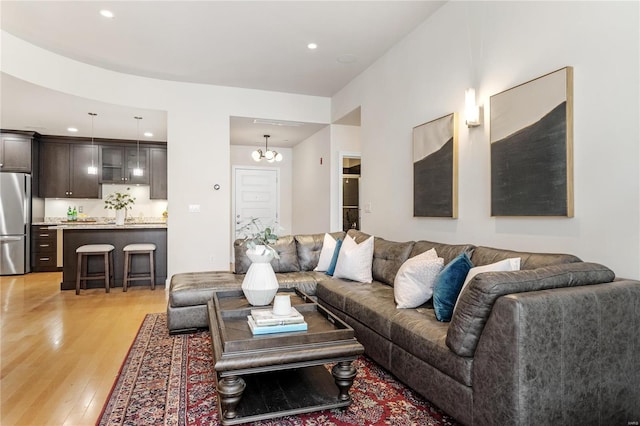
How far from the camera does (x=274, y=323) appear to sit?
204cm

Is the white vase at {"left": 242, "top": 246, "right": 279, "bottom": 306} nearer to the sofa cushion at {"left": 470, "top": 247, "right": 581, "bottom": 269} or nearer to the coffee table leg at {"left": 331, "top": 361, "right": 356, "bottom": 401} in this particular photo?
the coffee table leg at {"left": 331, "top": 361, "right": 356, "bottom": 401}

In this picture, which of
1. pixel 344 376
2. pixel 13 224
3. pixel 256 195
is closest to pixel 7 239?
pixel 13 224

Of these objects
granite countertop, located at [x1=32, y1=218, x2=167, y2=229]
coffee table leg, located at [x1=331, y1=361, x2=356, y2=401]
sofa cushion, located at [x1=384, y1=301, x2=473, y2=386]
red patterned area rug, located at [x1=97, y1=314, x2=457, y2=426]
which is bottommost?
red patterned area rug, located at [x1=97, y1=314, x2=457, y2=426]

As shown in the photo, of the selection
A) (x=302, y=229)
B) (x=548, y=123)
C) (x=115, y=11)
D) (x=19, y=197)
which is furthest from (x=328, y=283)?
(x=19, y=197)

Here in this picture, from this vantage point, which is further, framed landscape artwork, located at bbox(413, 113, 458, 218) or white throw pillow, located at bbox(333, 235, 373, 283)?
white throw pillow, located at bbox(333, 235, 373, 283)

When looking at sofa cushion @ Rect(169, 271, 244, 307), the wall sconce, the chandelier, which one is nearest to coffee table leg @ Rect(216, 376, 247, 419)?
sofa cushion @ Rect(169, 271, 244, 307)

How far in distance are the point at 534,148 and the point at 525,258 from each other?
773 mm

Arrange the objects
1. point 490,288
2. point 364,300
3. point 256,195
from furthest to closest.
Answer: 1. point 256,195
2. point 364,300
3. point 490,288

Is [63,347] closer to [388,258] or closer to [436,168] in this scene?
[388,258]

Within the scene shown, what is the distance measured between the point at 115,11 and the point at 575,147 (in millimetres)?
3994

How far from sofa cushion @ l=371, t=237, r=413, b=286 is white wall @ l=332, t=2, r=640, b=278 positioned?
379 millimetres

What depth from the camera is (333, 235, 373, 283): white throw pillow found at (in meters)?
3.49

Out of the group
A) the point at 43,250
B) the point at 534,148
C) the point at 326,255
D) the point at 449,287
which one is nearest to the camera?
the point at 449,287

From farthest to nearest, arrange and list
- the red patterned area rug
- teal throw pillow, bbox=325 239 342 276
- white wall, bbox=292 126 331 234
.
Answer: white wall, bbox=292 126 331 234, teal throw pillow, bbox=325 239 342 276, the red patterned area rug
